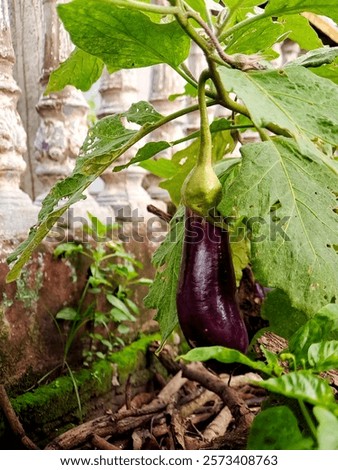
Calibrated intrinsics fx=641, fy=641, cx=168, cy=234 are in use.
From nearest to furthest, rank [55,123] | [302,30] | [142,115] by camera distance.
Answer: [142,115]
[302,30]
[55,123]

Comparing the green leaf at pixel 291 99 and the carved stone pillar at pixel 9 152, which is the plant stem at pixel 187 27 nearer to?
the green leaf at pixel 291 99

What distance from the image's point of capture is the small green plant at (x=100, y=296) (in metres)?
1.30

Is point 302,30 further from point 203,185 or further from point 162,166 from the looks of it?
point 203,185

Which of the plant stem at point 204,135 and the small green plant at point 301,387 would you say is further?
the plant stem at point 204,135

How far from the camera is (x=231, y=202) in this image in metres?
0.68

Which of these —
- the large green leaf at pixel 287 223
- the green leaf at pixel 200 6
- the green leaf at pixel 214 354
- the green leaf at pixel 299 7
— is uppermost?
the green leaf at pixel 200 6

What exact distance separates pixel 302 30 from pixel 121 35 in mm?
402

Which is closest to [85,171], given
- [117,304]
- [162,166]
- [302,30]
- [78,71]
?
[78,71]

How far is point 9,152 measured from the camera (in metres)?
1.23

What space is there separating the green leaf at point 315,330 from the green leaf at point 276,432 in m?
0.08

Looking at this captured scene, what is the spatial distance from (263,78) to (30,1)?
3.17 feet

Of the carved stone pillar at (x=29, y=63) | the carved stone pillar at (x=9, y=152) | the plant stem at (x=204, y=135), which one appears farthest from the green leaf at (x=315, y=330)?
the carved stone pillar at (x=29, y=63)
